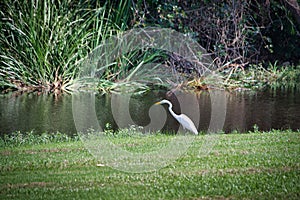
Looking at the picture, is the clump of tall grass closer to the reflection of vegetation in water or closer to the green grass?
the reflection of vegetation in water

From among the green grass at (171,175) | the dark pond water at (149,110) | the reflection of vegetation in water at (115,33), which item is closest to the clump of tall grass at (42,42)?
the reflection of vegetation in water at (115,33)

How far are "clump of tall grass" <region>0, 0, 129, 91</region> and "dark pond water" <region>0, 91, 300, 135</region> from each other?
695 mm

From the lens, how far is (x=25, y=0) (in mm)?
13211

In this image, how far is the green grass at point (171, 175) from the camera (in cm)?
474

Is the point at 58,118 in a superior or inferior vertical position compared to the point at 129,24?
inferior

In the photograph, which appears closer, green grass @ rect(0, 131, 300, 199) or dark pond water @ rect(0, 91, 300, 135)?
green grass @ rect(0, 131, 300, 199)

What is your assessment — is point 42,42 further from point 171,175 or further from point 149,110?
point 171,175

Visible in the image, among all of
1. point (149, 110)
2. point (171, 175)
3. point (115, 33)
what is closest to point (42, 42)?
point (115, 33)

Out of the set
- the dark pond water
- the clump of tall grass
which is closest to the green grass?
the dark pond water

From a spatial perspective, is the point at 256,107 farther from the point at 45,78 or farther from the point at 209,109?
the point at 45,78

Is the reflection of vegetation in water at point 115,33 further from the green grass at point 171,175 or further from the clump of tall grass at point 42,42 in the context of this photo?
the green grass at point 171,175

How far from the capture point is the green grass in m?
4.74

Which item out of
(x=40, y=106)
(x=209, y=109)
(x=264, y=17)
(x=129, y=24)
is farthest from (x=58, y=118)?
(x=264, y=17)

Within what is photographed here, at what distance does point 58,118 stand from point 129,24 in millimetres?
5562
